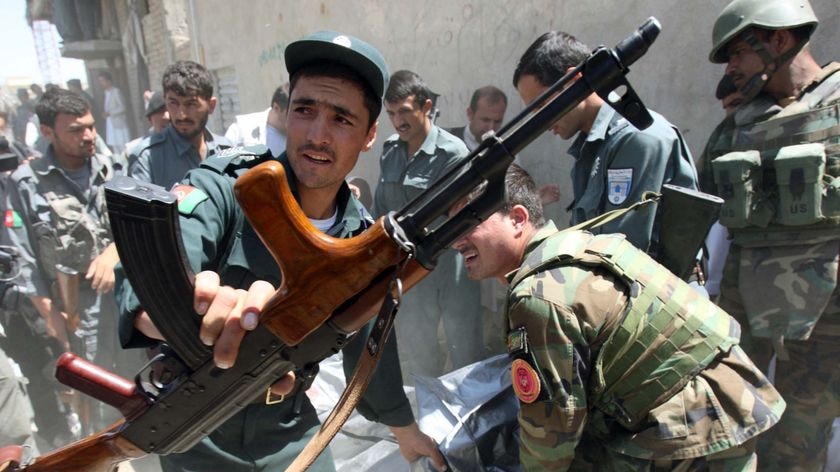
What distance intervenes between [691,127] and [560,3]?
128cm

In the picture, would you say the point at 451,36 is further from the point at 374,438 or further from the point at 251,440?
the point at 251,440

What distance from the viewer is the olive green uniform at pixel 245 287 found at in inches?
45.1

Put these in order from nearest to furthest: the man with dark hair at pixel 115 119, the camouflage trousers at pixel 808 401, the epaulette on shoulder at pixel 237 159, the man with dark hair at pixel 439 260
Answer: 1. the epaulette on shoulder at pixel 237 159
2. the camouflage trousers at pixel 808 401
3. the man with dark hair at pixel 439 260
4. the man with dark hair at pixel 115 119

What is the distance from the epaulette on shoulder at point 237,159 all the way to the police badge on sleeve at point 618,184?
4.84 ft

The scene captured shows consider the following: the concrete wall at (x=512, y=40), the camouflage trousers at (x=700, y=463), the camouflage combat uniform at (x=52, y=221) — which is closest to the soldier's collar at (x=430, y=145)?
the concrete wall at (x=512, y=40)

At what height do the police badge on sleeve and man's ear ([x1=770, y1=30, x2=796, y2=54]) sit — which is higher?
man's ear ([x1=770, y1=30, x2=796, y2=54])

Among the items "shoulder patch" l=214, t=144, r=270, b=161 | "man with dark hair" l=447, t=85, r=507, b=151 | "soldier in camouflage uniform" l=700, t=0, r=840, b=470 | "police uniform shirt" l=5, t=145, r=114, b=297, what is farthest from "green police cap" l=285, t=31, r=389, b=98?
"police uniform shirt" l=5, t=145, r=114, b=297

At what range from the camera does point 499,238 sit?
1.65 m

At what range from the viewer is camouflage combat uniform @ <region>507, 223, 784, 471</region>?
4.26 feet

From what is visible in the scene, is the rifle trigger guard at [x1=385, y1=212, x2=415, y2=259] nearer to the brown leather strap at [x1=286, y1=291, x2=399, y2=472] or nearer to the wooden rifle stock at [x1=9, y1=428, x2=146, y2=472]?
the brown leather strap at [x1=286, y1=291, x2=399, y2=472]

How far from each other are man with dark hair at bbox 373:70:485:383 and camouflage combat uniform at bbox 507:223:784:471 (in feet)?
6.71

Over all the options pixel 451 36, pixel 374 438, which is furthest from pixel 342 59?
pixel 451 36

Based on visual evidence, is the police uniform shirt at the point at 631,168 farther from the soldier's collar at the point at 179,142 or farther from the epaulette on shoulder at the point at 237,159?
the soldier's collar at the point at 179,142

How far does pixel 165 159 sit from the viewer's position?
321cm
